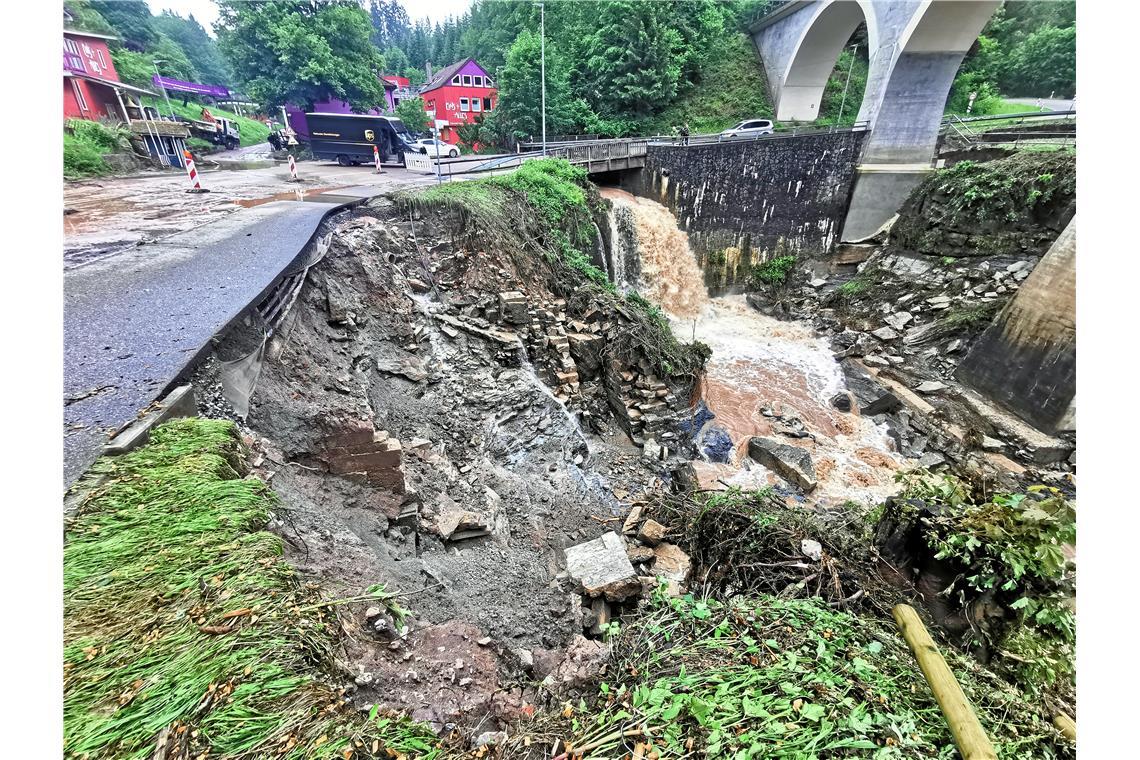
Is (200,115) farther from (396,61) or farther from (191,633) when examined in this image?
(191,633)

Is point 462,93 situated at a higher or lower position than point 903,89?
higher

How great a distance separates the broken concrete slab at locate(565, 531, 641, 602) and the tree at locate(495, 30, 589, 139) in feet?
78.0

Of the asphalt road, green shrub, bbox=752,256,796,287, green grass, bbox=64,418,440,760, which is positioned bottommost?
green shrub, bbox=752,256,796,287

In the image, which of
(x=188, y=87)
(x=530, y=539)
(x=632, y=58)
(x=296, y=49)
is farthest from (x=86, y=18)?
(x=530, y=539)

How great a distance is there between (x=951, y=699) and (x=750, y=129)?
23887 millimetres

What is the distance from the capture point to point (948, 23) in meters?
13.3

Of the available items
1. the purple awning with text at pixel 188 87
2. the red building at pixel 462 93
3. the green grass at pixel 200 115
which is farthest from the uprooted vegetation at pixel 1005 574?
the purple awning with text at pixel 188 87

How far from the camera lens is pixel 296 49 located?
934 inches

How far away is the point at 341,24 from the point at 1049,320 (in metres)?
33.7

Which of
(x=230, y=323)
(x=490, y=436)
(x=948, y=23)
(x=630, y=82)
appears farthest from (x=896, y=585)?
(x=630, y=82)

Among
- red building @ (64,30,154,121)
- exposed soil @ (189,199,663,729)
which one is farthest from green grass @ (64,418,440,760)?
red building @ (64,30,154,121)

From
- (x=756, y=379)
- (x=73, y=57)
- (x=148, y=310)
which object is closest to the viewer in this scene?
(x=148, y=310)

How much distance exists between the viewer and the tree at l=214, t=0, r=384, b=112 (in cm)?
2334

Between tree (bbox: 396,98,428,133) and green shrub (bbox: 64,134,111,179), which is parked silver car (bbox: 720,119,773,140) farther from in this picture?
tree (bbox: 396,98,428,133)
